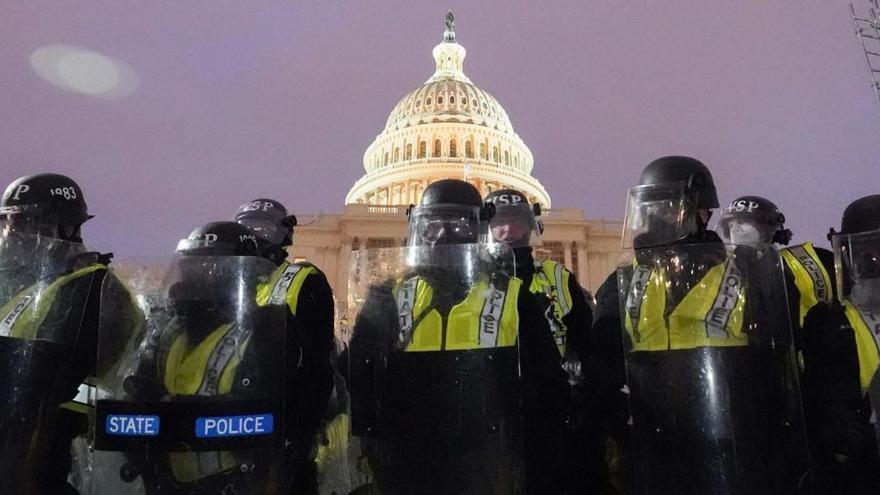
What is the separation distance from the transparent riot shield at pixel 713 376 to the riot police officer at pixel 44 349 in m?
2.13

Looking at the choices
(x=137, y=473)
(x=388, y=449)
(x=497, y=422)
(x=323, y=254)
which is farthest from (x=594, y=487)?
(x=323, y=254)

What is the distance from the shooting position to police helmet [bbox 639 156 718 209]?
343 cm

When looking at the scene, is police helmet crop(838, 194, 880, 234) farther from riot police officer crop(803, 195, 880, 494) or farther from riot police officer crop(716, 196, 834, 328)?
riot police officer crop(803, 195, 880, 494)

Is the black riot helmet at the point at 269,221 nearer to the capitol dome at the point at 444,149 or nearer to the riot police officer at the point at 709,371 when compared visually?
the riot police officer at the point at 709,371

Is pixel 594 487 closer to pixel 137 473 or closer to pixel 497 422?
pixel 497 422

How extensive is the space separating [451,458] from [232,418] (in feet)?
2.80

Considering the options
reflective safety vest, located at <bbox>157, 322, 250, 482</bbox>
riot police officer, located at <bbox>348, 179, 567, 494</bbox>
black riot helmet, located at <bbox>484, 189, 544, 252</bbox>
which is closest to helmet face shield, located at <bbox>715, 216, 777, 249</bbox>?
black riot helmet, located at <bbox>484, 189, 544, 252</bbox>

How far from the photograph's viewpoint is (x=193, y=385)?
2625 mm

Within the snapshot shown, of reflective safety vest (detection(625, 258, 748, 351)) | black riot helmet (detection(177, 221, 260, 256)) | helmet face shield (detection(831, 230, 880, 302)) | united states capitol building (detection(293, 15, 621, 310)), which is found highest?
united states capitol building (detection(293, 15, 621, 310))

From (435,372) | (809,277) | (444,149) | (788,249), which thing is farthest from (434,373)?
(444,149)

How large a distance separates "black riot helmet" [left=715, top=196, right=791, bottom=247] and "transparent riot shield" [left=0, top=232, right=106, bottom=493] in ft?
13.6

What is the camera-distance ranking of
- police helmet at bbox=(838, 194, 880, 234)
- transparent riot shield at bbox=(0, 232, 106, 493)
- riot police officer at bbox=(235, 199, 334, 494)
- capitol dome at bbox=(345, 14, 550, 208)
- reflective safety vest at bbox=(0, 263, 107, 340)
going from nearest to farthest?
transparent riot shield at bbox=(0, 232, 106, 493) → reflective safety vest at bbox=(0, 263, 107, 340) → riot police officer at bbox=(235, 199, 334, 494) → police helmet at bbox=(838, 194, 880, 234) → capitol dome at bbox=(345, 14, 550, 208)

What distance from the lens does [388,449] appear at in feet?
8.38

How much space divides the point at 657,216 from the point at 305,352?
6.13 ft
